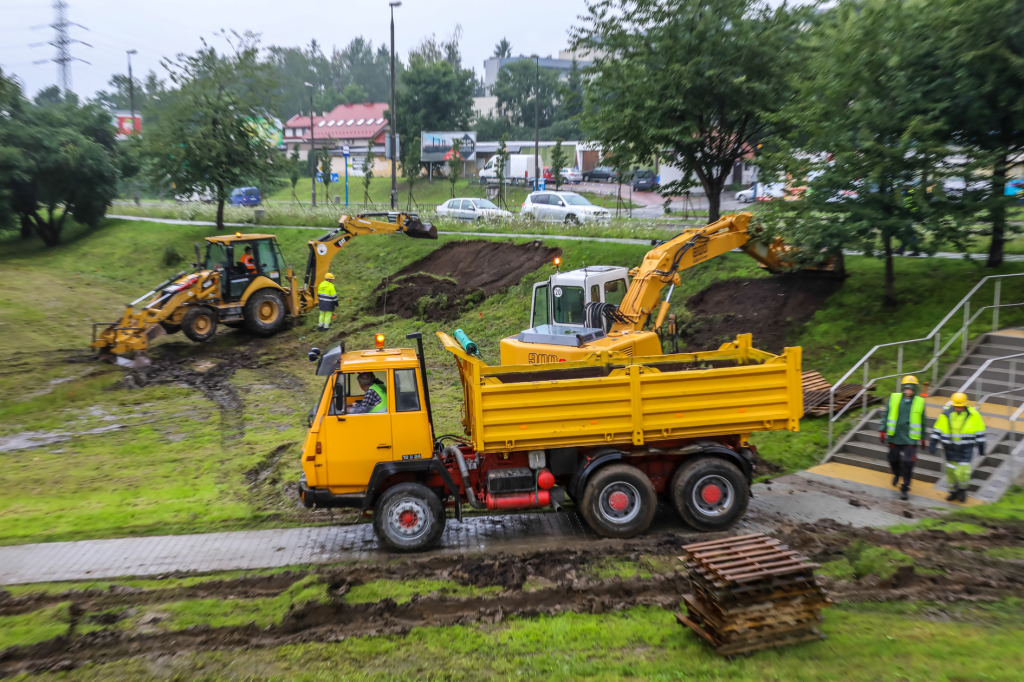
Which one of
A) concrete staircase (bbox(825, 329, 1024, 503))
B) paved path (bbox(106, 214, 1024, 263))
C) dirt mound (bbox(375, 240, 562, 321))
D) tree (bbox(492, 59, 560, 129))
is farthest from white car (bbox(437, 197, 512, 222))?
tree (bbox(492, 59, 560, 129))

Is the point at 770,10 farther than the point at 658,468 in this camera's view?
Yes

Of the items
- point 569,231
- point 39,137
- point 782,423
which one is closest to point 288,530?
point 782,423

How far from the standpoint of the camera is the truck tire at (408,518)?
331 inches

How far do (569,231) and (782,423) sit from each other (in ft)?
58.5

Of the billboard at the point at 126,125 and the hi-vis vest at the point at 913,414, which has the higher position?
the billboard at the point at 126,125

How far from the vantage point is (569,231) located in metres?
25.9

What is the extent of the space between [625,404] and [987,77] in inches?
368

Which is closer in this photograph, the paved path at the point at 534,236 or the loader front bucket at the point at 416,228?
the paved path at the point at 534,236

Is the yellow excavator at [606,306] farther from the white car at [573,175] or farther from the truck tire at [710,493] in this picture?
the white car at [573,175]

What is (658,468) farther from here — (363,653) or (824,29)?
(824,29)

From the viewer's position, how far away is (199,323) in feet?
64.6

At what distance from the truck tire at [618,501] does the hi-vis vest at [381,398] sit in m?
2.61

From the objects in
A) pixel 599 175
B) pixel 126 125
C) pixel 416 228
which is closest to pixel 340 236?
pixel 416 228

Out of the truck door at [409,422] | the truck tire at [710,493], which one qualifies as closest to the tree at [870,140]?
the truck tire at [710,493]
